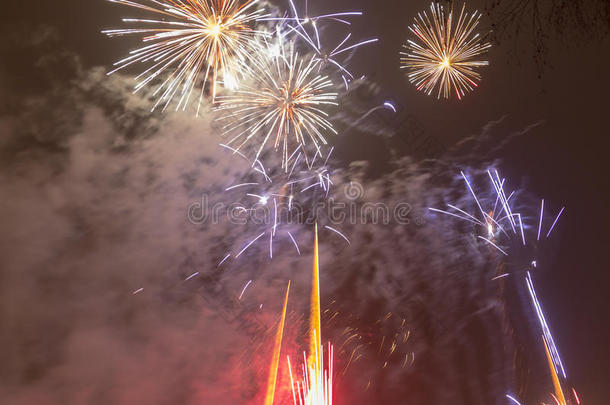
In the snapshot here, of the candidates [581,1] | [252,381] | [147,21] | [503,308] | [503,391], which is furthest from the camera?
[503,391]

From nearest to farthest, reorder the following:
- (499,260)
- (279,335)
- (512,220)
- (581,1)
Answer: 1. (581,1)
2. (512,220)
3. (499,260)
4. (279,335)

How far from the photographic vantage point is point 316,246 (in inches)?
488

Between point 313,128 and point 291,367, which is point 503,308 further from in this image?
point 313,128

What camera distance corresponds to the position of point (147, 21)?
7613 millimetres

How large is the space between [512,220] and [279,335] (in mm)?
7559

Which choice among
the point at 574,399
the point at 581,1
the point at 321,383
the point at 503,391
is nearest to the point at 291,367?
the point at 321,383

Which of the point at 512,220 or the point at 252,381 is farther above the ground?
the point at 512,220

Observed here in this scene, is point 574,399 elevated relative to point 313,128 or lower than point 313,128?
lower

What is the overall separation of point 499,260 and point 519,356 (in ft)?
12.3

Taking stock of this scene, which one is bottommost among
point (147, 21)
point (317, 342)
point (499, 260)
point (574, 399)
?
point (574, 399)

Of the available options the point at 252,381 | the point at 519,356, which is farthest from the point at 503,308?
the point at 252,381

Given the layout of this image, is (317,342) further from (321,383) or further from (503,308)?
(503,308)

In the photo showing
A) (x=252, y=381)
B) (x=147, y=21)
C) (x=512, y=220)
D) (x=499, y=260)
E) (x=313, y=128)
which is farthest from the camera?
(x=252, y=381)

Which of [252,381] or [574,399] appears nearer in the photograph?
[574,399]
